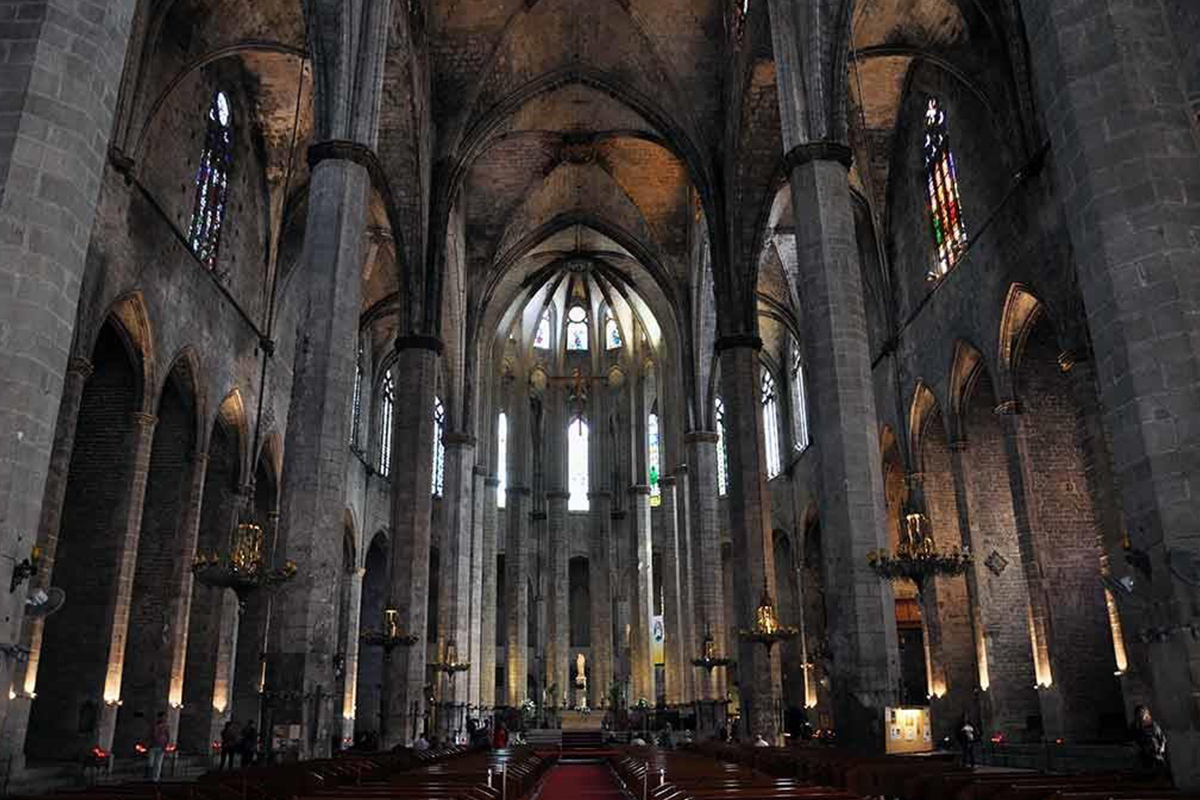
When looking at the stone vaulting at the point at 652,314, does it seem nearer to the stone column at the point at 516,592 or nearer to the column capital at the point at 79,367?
the column capital at the point at 79,367

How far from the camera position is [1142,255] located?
25.2 feet

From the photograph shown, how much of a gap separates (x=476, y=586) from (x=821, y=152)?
23.1 meters

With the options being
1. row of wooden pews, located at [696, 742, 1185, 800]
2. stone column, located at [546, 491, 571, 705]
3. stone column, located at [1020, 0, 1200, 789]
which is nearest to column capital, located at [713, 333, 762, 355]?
row of wooden pews, located at [696, 742, 1185, 800]

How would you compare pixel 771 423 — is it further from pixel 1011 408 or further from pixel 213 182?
pixel 213 182

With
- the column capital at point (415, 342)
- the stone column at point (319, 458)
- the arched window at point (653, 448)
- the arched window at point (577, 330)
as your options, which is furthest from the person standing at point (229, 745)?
the arched window at point (577, 330)

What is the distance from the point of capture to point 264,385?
83.2 feet

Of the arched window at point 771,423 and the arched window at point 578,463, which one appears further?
the arched window at point 578,463

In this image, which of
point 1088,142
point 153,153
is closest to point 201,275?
point 153,153

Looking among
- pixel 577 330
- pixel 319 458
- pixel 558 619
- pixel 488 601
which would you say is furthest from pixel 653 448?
pixel 319 458

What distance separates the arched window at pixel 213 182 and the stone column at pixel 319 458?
6838mm

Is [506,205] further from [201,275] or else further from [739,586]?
[739,586]

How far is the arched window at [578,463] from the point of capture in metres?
45.2

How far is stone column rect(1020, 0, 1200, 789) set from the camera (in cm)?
717

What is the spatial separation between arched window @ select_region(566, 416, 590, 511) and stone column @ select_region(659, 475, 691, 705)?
551 cm
